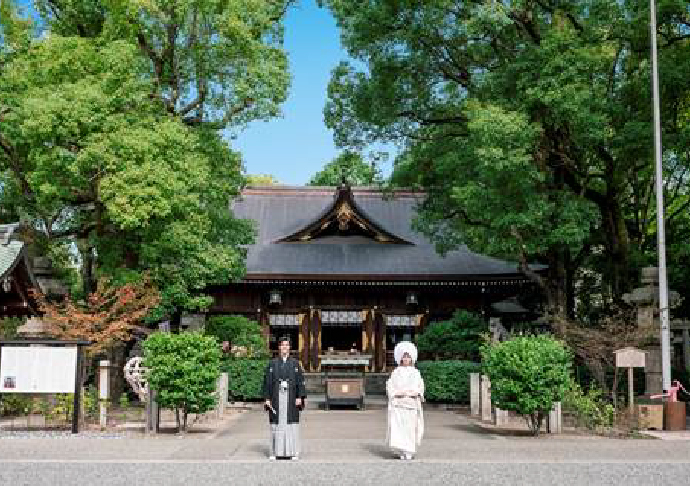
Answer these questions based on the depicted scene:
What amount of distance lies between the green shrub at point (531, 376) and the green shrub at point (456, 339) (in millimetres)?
10283

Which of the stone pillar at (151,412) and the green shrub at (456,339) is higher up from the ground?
the green shrub at (456,339)

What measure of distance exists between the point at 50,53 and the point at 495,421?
1384 centimetres

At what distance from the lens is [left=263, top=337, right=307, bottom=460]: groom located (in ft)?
38.7

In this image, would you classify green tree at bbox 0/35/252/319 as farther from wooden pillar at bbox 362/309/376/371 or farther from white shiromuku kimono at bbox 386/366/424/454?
white shiromuku kimono at bbox 386/366/424/454

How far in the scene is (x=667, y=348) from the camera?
55.0 feet

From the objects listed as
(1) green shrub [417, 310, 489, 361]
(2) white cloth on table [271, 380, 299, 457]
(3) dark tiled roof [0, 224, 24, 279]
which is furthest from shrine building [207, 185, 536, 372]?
(2) white cloth on table [271, 380, 299, 457]

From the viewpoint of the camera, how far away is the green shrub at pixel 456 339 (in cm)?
2541

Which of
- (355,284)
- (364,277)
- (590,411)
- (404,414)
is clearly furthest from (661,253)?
(355,284)

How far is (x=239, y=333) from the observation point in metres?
26.3

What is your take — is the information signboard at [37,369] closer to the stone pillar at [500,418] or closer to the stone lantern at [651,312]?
the stone pillar at [500,418]

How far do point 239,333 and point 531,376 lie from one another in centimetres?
1362

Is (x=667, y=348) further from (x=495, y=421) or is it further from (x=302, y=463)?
(x=302, y=463)

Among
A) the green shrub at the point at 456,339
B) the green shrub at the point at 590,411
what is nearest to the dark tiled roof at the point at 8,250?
the green shrub at the point at 590,411

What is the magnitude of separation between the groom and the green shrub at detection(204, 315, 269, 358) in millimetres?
13518
